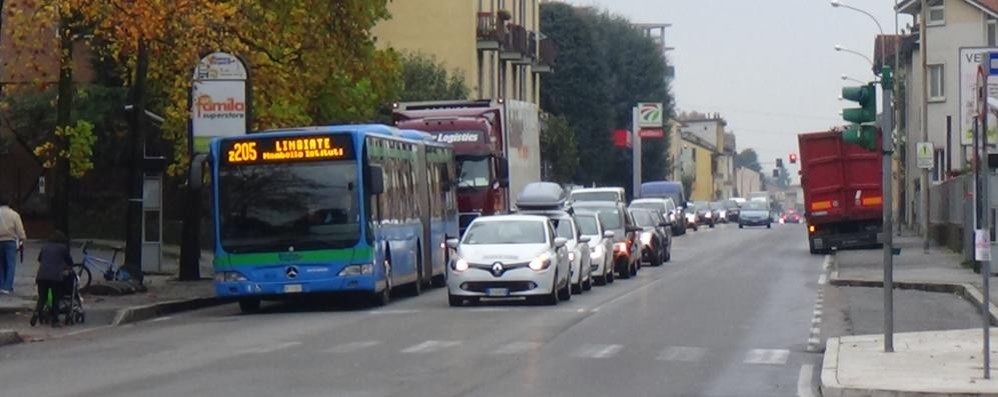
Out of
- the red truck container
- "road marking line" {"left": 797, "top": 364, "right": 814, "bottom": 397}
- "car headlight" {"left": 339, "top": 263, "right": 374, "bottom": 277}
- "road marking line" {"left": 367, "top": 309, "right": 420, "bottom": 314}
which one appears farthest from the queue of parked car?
"road marking line" {"left": 797, "top": 364, "right": 814, "bottom": 397}

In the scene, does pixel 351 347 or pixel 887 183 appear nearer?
pixel 887 183

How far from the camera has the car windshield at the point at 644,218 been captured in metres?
46.3

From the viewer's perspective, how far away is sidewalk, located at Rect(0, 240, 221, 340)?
2540cm

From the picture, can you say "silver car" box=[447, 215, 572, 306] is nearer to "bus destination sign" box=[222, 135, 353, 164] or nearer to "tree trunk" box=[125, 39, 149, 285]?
"bus destination sign" box=[222, 135, 353, 164]

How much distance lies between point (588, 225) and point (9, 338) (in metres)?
15.9

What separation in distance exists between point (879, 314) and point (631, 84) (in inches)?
2874

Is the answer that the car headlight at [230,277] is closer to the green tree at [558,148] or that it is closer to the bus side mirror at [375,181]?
the bus side mirror at [375,181]

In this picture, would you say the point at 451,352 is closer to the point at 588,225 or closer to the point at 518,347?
the point at 518,347

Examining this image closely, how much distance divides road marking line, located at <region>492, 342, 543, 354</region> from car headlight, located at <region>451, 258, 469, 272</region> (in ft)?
23.4

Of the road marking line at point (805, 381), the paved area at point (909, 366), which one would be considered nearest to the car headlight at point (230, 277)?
the paved area at point (909, 366)

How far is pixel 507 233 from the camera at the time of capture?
29.1 m

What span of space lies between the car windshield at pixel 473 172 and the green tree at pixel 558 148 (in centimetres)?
3247

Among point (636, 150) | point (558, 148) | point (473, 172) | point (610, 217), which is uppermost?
point (636, 150)

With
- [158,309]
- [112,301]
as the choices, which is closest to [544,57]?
[112,301]
